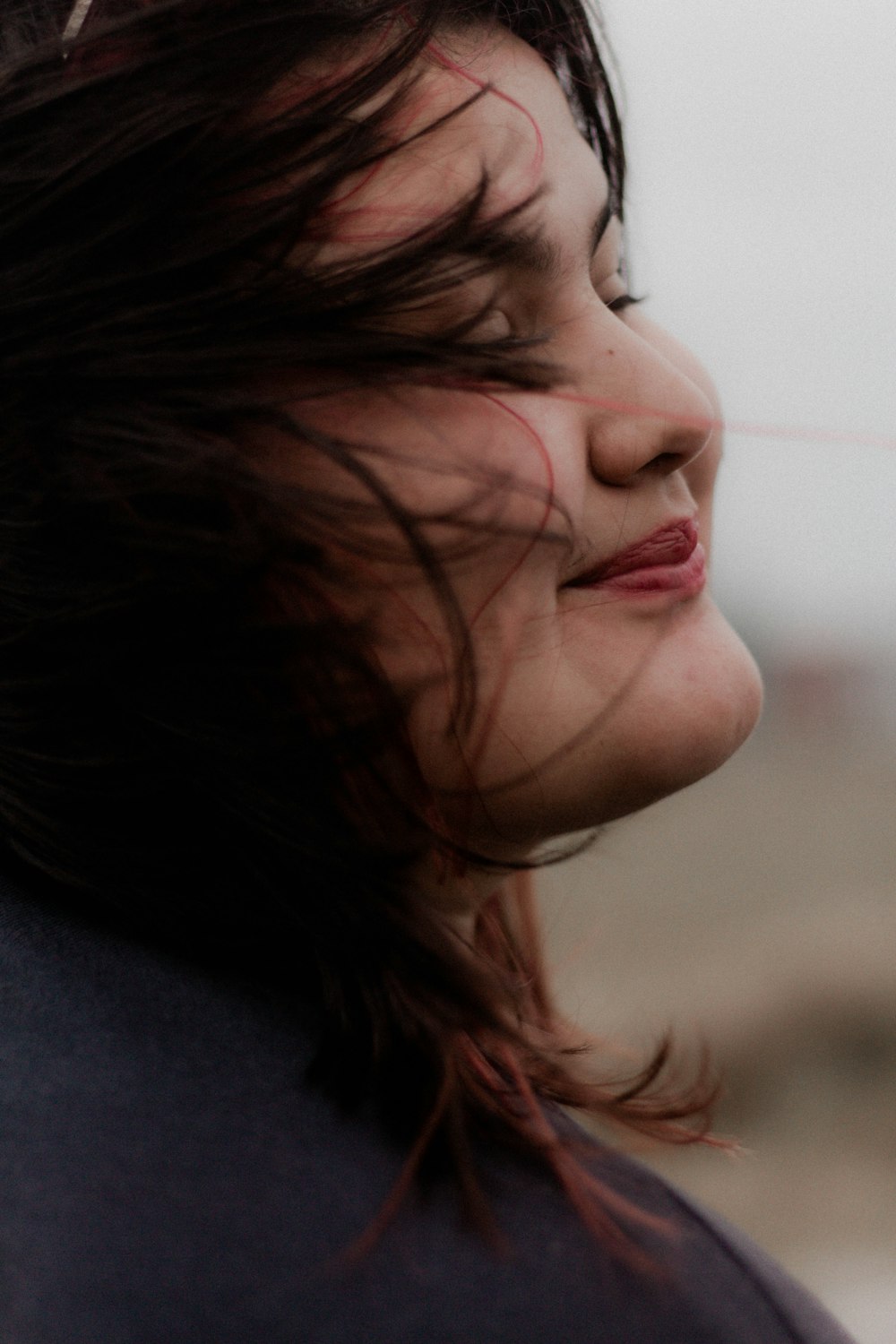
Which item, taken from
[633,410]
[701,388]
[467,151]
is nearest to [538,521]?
[633,410]

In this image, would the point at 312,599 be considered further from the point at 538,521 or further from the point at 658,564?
the point at 658,564

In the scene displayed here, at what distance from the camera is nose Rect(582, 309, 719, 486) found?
92cm

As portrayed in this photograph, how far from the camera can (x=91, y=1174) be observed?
0.67 m

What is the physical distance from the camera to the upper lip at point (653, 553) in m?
0.94

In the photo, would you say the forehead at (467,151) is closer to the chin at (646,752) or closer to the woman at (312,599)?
the woman at (312,599)

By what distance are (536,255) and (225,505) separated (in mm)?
302

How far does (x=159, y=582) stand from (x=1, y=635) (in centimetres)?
15

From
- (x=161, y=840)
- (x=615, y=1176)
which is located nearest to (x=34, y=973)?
(x=161, y=840)

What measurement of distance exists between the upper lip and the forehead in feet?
0.84

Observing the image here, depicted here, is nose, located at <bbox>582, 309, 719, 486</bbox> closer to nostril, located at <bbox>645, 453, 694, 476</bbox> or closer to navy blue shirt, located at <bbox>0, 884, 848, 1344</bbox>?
nostril, located at <bbox>645, 453, 694, 476</bbox>

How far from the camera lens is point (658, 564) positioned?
0.98m

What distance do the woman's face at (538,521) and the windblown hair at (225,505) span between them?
2 centimetres

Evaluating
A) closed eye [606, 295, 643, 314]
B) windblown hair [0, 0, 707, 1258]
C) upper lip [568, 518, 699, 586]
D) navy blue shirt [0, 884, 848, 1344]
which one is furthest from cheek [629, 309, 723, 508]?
navy blue shirt [0, 884, 848, 1344]

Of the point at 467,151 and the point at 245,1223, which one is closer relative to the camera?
the point at 245,1223
